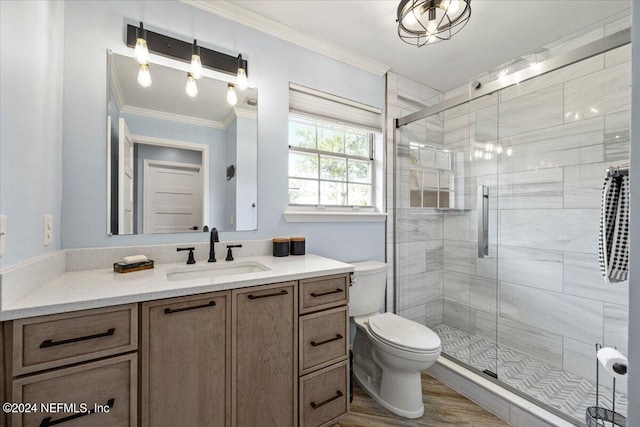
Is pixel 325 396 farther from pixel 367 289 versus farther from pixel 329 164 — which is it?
pixel 329 164

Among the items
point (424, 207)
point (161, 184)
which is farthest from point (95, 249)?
point (424, 207)

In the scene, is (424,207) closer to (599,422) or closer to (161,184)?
(599,422)

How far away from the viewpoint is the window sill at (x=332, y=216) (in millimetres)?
1936

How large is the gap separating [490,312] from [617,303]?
0.79 metres

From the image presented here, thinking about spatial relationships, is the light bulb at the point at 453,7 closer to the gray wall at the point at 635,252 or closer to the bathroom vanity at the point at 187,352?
the gray wall at the point at 635,252

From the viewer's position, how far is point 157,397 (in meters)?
1.01

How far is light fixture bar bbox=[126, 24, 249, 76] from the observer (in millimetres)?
1515

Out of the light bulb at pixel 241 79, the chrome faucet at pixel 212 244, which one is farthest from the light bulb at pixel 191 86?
the chrome faucet at pixel 212 244

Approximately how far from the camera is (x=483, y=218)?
7.10ft

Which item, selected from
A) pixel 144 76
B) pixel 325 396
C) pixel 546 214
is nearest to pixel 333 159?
pixel 144 76

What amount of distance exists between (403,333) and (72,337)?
1.61 meters

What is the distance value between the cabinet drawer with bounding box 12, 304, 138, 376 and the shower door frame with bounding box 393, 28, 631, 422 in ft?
6.76

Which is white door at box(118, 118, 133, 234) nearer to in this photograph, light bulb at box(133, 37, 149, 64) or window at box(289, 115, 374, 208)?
light bulb at box(133, 37, 149, 64)

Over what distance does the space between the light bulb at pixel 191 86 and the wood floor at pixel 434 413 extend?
219 centimetres
